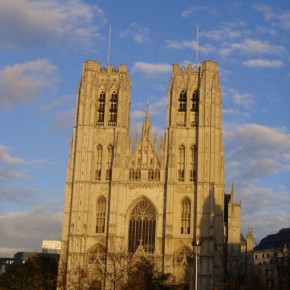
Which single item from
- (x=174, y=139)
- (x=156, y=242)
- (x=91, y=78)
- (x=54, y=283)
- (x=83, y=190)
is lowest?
(x=54, y=283)

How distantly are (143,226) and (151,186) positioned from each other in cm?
510

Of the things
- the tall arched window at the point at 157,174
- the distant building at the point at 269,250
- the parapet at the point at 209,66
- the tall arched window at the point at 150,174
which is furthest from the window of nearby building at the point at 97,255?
the distant building at the point at 269,250

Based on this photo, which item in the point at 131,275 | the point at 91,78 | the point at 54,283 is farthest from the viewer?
the point at 91,78

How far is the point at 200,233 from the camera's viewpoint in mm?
70500

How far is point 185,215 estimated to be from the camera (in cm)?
7294

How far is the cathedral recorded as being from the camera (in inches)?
2783

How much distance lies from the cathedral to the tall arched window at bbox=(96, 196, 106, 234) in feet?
0.41

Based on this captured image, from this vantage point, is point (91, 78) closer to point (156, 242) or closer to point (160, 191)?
point (160, 191)

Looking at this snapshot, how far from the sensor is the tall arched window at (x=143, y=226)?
72812mm

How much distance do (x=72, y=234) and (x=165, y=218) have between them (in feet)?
38.2

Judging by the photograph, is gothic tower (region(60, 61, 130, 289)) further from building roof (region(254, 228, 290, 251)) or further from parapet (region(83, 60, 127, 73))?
building roof (region(254, 228, 290, 251))

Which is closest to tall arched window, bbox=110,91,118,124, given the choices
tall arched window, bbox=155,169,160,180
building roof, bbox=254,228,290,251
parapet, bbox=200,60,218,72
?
tall arched window, bbox=155,169,160,180

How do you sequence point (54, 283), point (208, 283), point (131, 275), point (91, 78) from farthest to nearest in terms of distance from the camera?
point (91, 78), point (54, 283), point (208, 283), point (131, 275)

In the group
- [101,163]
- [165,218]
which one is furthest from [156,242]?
[101,163]
